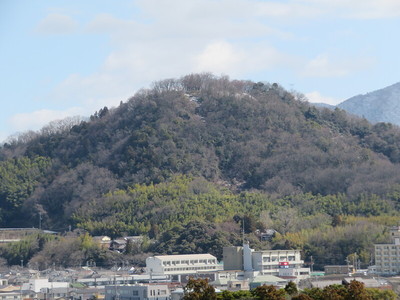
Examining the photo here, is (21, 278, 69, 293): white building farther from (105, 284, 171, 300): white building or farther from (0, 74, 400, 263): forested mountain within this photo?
(0, 74, 400, 263): forested mountain

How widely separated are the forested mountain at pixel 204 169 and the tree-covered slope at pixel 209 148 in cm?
12

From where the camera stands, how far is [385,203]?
88438mm

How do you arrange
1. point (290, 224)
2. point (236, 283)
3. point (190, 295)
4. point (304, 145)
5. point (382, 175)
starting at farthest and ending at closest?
point (304, 145)
point (382, 175)
point (290, 224)
point (236, 283)
point (190, 295)

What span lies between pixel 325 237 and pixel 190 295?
31.5 meters

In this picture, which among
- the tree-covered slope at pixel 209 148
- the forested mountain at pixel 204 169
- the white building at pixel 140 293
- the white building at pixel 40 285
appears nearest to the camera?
the white building at pixel 140 293

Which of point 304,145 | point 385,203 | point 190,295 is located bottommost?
point 190,295

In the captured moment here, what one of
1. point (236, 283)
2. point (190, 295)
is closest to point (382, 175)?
point (236, 283)

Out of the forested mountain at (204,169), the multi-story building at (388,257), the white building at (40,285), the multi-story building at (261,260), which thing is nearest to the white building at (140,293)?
the white building at (40,285)

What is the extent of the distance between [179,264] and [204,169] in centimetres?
2713

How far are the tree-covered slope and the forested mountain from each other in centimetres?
12

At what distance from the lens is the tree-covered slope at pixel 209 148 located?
101m

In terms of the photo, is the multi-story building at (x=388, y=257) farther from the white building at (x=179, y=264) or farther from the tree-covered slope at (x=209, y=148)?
the tree-covered slope at (x=209, y=148)

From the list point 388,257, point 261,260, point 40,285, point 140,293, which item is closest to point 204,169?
point 261,260

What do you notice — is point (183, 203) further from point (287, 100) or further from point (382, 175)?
point (287, 100)
